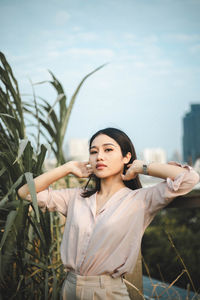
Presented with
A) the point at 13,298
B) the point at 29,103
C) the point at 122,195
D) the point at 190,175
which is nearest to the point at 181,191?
the point at 190,175

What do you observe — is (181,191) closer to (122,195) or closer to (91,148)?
(122,195)

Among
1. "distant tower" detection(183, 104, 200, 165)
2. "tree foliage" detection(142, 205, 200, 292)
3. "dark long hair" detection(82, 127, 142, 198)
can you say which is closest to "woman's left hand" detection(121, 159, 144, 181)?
"dark long hair" detection(82, 127, 142, 198)

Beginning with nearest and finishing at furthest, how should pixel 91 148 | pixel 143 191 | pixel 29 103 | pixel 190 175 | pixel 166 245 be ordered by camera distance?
pixel 190 175
pixel 143 191
pixel 91 148
pixel 29 103
pixel 166 245

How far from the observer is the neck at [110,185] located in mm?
1243

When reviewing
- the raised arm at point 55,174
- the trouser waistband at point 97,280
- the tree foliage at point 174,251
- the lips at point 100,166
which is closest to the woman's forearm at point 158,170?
the lips at point 100,166

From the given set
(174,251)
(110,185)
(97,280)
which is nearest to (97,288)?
(97,280)

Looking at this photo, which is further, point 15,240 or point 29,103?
point 29,103

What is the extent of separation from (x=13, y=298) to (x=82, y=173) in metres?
0.65

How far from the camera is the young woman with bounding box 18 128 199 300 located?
3.46 ft

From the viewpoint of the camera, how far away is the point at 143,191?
114 cm

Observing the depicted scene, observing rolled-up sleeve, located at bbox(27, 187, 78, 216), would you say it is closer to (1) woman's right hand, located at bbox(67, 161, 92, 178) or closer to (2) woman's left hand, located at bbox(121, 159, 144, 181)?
(1) woman's right hand, located at bbox(67, 161, 92, 178)

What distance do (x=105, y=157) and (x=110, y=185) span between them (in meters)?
0.12

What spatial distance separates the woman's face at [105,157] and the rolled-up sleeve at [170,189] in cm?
19

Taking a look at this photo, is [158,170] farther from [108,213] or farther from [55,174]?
[55,174]
